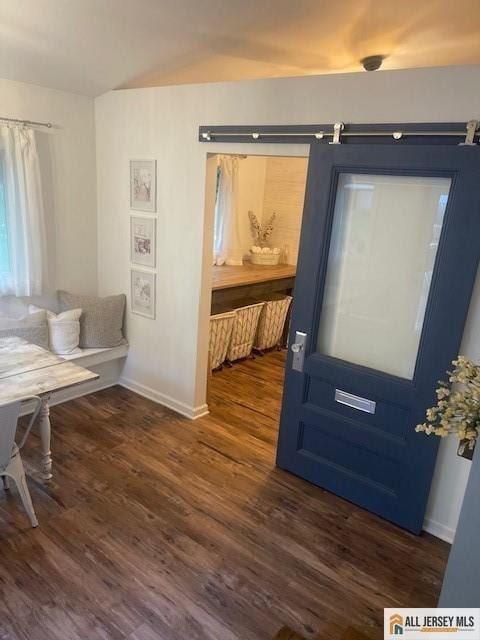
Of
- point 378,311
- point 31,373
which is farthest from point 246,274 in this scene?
point 31,373

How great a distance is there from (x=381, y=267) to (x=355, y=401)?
768mm

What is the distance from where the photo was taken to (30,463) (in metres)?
2.86

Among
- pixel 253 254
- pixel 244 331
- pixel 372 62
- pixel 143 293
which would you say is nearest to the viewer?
pixel 372 62

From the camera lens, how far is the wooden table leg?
258 centimetres

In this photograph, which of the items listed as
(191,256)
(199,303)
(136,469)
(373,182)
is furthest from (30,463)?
(373,182)

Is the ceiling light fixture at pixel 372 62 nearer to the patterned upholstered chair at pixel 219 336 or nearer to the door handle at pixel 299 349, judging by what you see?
the door handle at pixel 299 349

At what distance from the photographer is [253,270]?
499 centimetres

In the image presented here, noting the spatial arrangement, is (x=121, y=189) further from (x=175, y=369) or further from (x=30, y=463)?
(x=30, y=463)

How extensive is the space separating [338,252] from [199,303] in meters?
1.16

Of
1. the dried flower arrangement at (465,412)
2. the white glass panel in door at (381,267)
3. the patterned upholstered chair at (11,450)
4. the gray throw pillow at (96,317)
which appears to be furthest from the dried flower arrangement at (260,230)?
the dried flower arrangement at (465,412)

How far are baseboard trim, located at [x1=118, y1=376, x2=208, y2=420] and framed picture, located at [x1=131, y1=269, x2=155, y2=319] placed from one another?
2.11 ft

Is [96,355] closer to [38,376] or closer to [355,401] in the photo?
[38,376]

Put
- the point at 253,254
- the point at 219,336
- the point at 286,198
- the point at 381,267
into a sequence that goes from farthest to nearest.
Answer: the point at 286,198 → the point at 253,254 → the point at 219,336 → the point at 381,267

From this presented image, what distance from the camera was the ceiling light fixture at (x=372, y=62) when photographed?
9.68 ft
